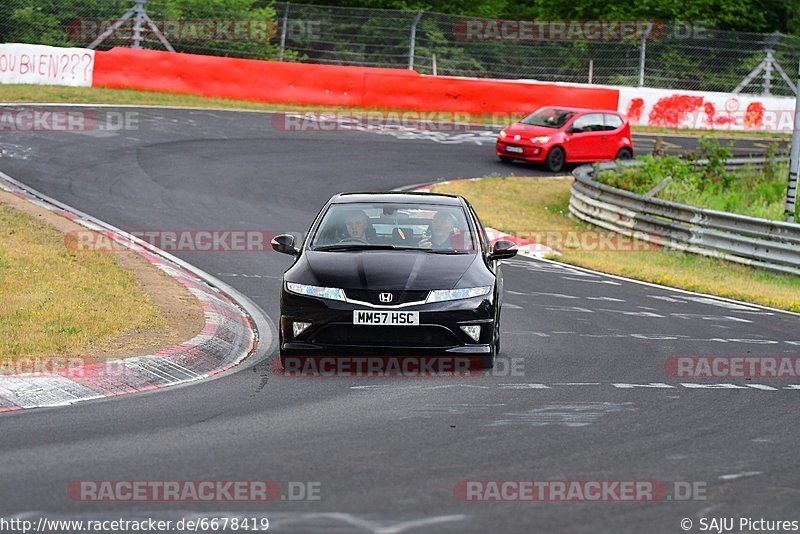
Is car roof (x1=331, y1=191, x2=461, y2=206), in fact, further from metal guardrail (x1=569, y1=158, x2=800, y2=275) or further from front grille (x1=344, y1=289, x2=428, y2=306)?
metal guardrail (x1=569, y1=158, x2=800, y2=275)

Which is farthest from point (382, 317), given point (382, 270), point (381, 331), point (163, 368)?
point (163, 368)

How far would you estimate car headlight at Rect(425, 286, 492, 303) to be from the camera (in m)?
9.86

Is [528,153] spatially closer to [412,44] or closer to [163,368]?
[412,44]

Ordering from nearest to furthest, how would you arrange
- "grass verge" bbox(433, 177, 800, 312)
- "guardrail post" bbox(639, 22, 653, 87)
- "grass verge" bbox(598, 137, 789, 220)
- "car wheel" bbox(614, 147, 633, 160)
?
"grass verge" bbox(433, 177, 800, 312) → "grass verge" bbox(598, 137, 789, 220) → "car wheel" bbox(614, 147, 633, 160) → "guardrail post" bbox(639, 22, 653, 87)

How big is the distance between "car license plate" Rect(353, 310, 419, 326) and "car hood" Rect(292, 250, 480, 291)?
0.74 feet

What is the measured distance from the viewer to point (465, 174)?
28.1m

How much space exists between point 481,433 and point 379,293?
7.29 ft

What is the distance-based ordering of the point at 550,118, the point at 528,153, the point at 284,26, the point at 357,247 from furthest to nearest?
1. the point at 284,26
2. the point at 550,118
3. the point at 528,153
4. the point at 357,247

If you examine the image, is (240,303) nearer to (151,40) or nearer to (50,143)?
(50,143)

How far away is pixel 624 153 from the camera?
32.1 meters

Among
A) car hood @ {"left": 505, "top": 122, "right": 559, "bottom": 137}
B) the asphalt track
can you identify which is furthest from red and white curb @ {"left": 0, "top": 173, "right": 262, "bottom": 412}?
car hood @ {"left": 505, "top": 122, "right": 559, "bottom": 137}

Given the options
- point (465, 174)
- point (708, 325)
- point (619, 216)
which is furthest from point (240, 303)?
point (465, 174)

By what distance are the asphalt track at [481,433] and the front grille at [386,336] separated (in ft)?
1.04

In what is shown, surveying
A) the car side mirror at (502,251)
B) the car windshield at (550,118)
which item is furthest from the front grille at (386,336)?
the car windshield at (550,118)
